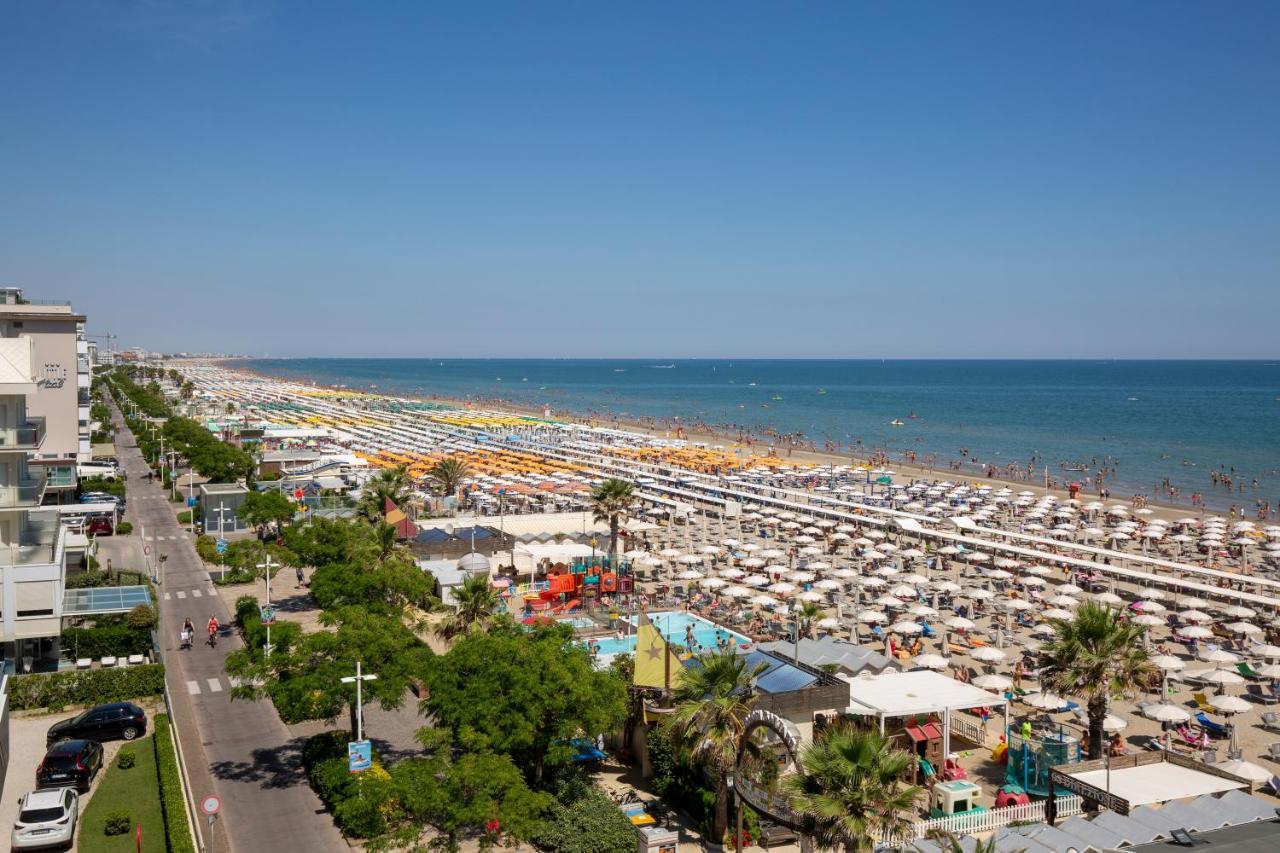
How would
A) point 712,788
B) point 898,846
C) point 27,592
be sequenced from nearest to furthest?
point 898,846 < point 712,788 < point 27,592

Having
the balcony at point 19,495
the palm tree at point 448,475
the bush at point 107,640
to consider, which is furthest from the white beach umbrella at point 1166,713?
the palm tree at point 448,475

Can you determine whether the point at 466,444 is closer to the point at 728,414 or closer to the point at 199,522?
the point at 199,522

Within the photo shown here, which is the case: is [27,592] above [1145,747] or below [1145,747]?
above

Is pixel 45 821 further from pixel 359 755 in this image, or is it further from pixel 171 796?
pixel 359 755

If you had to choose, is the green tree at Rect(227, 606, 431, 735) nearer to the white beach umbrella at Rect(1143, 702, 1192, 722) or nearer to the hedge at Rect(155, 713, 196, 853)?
the hedge at Rect(155, 713, 196, 853)

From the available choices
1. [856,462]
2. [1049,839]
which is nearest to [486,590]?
[1049,839]

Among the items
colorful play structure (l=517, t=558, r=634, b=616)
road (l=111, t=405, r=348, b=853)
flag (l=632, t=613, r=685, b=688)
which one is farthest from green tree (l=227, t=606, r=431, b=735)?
colorful play structure (l=517, t=558, r=634, b=616)

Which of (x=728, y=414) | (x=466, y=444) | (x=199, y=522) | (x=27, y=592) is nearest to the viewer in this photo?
(x=27, y=592)

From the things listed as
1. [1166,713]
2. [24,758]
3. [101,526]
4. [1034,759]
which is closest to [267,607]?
[24,758]
